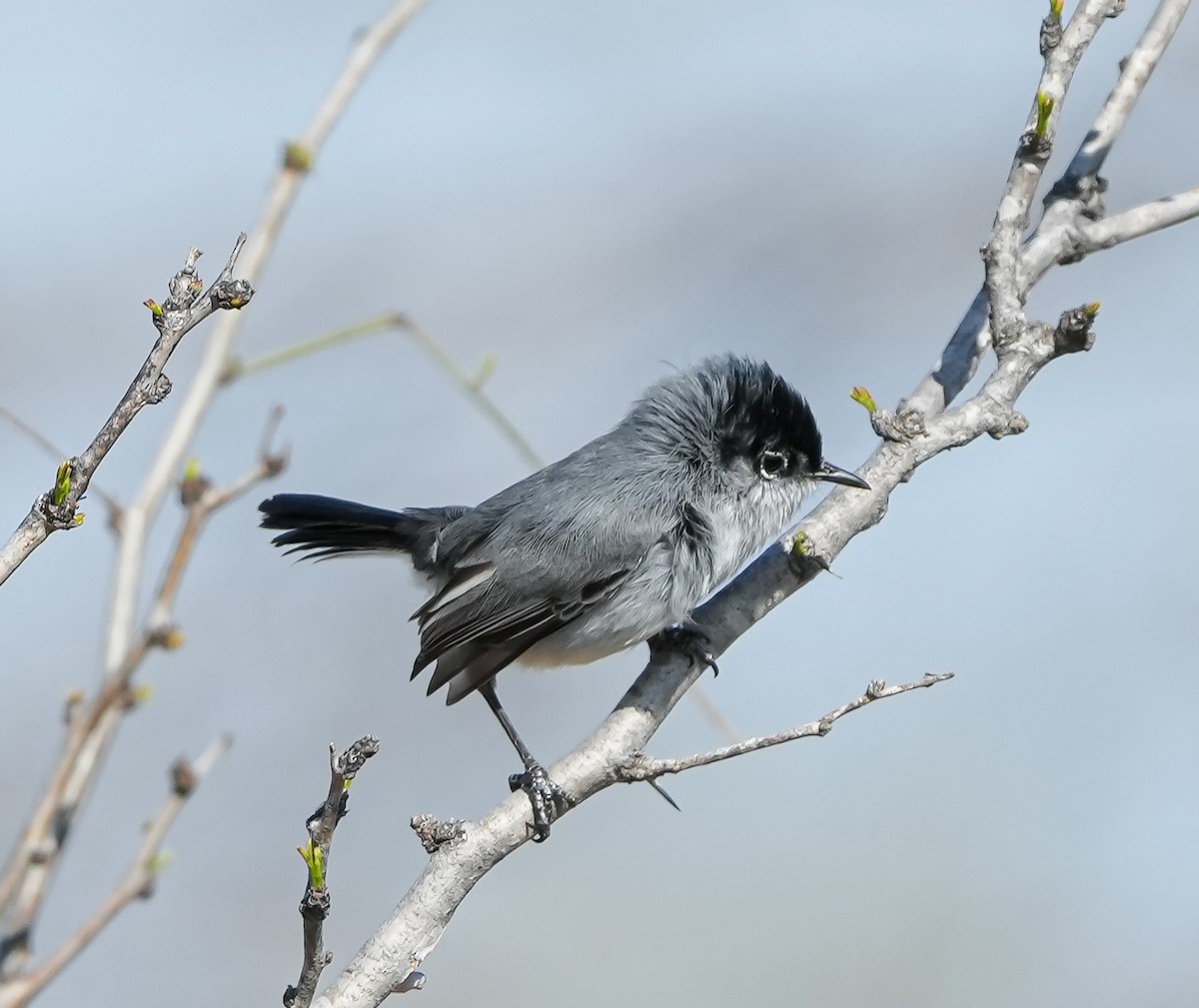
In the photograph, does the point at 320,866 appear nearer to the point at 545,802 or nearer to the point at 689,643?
the point at 545,802

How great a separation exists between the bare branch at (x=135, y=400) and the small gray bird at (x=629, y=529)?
149cm

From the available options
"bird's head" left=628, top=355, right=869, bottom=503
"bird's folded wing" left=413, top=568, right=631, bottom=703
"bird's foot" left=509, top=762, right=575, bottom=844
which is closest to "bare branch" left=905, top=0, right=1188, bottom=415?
"bird's head" left=628, top=355, right=869, bottom=503

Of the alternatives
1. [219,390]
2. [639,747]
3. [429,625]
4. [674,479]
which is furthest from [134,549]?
[674,479]

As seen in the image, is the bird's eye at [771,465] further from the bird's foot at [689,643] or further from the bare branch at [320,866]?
the bare branch at [320,866]

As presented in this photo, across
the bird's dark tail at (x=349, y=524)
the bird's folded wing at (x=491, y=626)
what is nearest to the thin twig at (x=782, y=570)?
the bird's folded wing at (x=491, y=626)

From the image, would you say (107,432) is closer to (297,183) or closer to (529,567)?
(297,183)

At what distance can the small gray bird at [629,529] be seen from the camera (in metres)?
2.72

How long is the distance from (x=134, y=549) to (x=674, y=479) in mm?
1393

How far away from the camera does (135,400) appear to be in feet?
3.91

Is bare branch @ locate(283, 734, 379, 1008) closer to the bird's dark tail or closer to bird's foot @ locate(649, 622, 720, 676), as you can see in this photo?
bird's foot @ locate(649, 622, 720, 676)

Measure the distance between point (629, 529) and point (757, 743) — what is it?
1109 millimetres

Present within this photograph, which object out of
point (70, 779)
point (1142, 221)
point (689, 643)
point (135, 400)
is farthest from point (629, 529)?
point (135, 400)

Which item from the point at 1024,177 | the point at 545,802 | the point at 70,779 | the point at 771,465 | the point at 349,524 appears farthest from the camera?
the point at 349,524

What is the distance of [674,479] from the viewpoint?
2.84m
